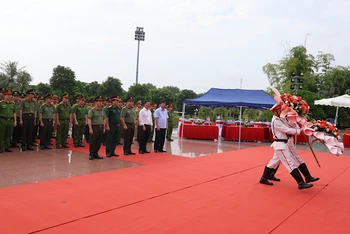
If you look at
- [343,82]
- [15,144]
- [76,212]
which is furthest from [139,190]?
[343,82]

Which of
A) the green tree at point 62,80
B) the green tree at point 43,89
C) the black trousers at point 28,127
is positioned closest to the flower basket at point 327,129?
the black trousers at point 28,127

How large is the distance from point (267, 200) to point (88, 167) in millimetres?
3624

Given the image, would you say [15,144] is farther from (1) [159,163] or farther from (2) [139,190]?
(2) [139,190]

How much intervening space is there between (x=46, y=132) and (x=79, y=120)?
1.33 metres

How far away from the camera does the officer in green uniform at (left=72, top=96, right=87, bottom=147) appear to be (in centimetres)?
986

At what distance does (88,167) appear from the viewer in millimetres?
6789

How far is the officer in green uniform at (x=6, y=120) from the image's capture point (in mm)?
8125

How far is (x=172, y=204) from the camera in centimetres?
447

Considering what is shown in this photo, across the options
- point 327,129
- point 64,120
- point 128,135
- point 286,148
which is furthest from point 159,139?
point 327,129

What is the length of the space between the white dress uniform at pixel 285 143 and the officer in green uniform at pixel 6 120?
623cm

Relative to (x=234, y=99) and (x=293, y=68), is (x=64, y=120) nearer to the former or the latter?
(x=234, y=99)

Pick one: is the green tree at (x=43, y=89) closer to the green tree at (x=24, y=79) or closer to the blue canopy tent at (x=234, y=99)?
the green tree at (x=24, y=79)

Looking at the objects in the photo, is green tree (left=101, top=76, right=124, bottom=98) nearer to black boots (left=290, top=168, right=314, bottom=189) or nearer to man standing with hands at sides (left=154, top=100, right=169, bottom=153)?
man standing with hands at sides (left=154, top=100, right=169, bottom=153)

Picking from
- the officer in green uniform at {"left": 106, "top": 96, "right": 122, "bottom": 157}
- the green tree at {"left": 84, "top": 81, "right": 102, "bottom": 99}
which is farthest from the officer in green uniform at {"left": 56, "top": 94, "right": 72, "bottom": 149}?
the green tree at {"left": 84, "top": 81, "right": 102, "bottom": 99}
